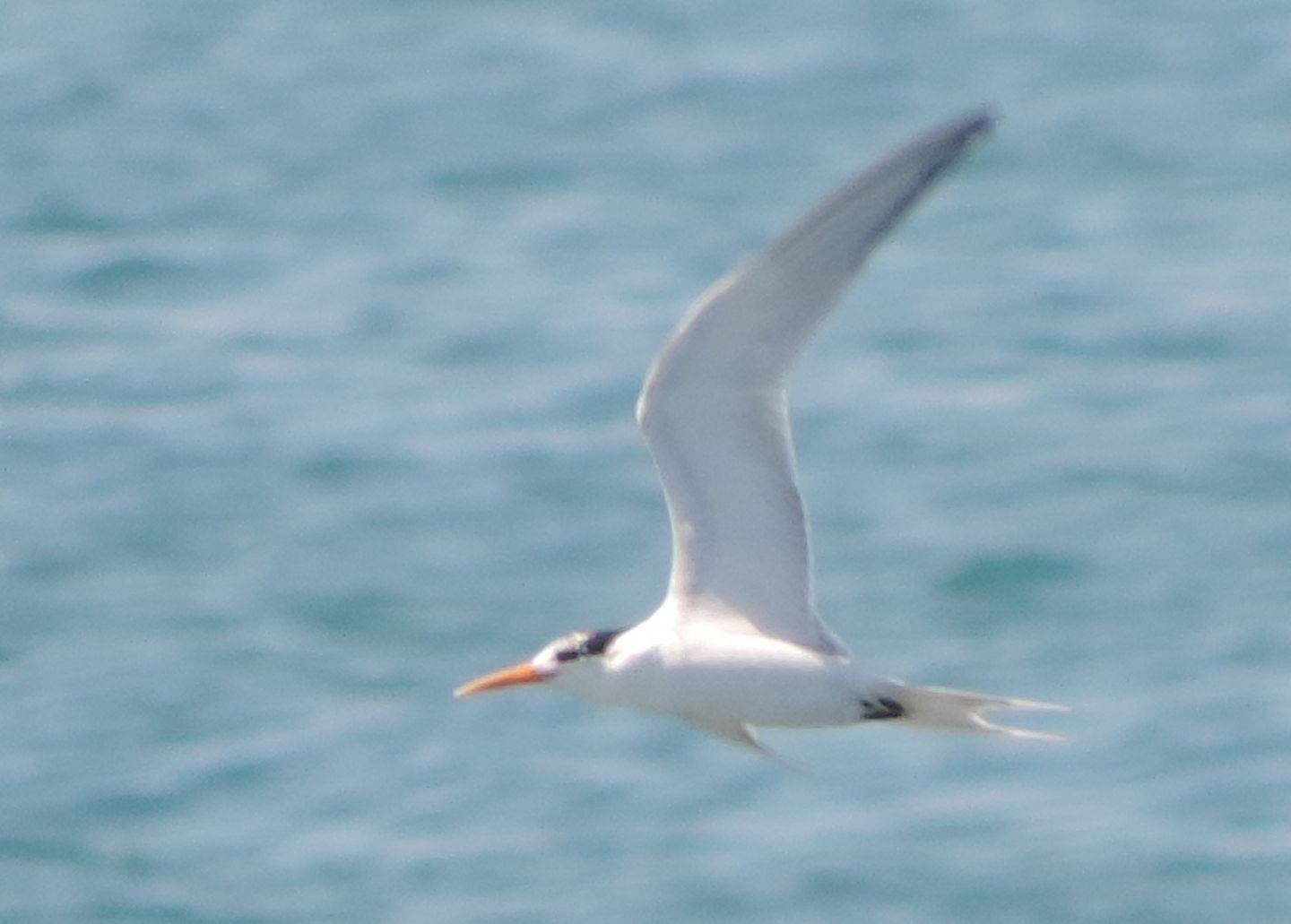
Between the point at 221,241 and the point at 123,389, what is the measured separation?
3.16 meters

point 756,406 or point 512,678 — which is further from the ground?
point 756,406

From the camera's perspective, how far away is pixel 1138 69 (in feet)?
81.5

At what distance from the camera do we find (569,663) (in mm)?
7918

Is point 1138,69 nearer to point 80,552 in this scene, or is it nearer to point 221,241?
point 221,241

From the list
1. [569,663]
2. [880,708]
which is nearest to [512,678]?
[569,663]

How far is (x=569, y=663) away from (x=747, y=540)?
654 mm

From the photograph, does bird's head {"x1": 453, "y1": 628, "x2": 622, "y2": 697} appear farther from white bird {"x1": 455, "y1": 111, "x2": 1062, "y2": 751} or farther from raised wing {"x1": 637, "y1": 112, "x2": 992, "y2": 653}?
raised wing {"x1": 637, "y1": 112, "x2": 992, "y2": 653}

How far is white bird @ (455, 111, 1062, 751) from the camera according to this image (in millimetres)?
7277

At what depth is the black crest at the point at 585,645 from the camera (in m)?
7.87

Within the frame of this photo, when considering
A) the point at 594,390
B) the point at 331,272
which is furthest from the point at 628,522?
the point at 331,272

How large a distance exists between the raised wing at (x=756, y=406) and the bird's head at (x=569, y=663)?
259 millimetres

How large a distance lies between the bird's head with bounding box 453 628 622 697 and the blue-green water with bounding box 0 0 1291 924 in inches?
260

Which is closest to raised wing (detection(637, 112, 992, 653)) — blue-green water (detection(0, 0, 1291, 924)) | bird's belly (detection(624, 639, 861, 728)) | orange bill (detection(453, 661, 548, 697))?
bird's belly (detection(624, 639, 861, 728))

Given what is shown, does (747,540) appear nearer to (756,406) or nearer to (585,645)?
(756,406)
